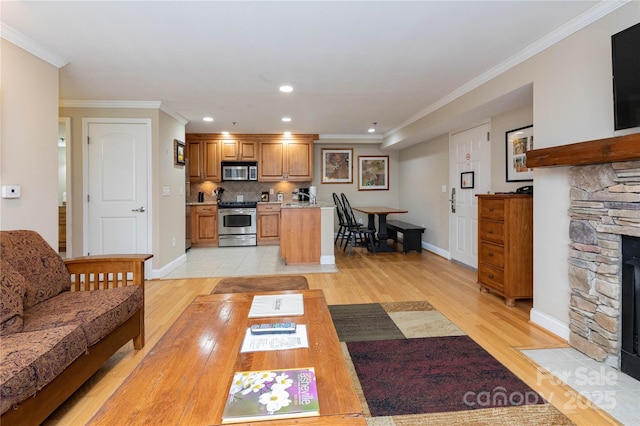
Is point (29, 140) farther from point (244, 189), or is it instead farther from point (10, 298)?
point (244, 189)

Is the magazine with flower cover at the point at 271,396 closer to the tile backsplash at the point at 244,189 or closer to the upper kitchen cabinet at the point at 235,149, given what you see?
the upper kitchen cabinet at the point at 235,149

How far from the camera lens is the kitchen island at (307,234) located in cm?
498

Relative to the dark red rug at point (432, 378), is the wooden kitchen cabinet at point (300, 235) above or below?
above

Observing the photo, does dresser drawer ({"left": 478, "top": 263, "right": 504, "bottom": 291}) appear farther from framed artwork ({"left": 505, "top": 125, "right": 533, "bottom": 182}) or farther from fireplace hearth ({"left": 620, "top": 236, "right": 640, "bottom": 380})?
fireplace hearth ({"left": 620, "top": 236, "right": 640, "bottom": 380})

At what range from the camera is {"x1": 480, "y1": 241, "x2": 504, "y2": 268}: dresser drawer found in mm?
3270

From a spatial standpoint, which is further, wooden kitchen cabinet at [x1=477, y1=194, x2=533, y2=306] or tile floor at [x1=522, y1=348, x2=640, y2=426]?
wooden kitchen cabinet at [x1=477, y1=194, x2=533, y2=306]

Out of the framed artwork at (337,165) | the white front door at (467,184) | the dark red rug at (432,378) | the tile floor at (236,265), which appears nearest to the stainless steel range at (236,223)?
the tile floor at (236,265)

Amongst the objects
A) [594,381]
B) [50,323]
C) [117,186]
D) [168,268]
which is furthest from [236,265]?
[594,381]

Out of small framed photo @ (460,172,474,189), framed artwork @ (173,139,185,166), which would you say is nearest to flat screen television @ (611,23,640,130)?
small framed photo @ (460,172,474,189)

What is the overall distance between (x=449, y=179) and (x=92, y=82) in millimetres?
5123

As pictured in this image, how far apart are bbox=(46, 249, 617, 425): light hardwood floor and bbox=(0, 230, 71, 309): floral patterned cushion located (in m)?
0.63

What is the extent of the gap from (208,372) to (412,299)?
2.67 m

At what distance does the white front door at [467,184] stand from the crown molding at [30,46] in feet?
16.0

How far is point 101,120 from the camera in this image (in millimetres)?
4199
